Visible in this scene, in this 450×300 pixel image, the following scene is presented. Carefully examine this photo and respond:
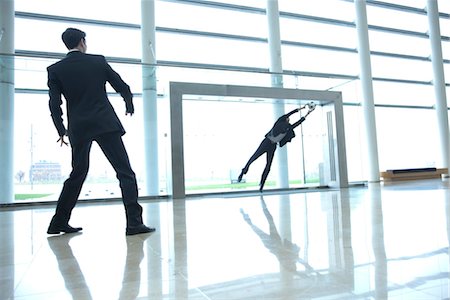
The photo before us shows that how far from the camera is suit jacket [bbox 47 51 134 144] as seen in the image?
2.83 metres

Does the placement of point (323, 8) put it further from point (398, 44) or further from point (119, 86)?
point (119, 86)

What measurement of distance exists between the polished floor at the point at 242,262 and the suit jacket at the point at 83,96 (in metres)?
0.84

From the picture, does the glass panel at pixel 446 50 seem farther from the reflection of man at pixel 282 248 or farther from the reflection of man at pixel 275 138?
the reflection of man at pixel 282 248

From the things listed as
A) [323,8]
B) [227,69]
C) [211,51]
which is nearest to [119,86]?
[227,69]

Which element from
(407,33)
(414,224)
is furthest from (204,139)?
(407,33)

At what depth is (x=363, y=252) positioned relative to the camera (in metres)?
1.83

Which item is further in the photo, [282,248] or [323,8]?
[323,8]

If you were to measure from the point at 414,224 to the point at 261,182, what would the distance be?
21.5 ft

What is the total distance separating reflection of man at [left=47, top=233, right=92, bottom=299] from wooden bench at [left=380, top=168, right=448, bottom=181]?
12978mm

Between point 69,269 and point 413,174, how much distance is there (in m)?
14.7

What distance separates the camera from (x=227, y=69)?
877 cm

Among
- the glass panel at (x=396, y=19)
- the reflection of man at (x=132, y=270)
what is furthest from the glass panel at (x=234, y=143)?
the glass panel at (x=396, y=19)

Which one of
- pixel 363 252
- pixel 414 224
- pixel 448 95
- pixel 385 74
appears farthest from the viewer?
pixel 448 95

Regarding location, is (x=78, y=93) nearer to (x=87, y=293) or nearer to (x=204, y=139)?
(x=87, y=293)
